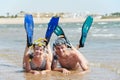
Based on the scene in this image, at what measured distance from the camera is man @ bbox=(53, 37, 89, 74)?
26.2ft

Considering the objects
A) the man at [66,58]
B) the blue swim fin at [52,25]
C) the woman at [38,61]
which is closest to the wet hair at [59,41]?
the man at [66,58]

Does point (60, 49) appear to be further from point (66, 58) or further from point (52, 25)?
point (52, 25)

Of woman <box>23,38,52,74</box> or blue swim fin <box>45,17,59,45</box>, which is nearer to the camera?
woman <box>23,38,52,74</box>

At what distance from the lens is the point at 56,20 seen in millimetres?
9023

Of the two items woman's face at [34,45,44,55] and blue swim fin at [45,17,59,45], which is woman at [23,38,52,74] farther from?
blue swim fin at [45,17,59,45]

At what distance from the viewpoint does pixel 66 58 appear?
838cm

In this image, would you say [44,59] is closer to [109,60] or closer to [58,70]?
[58,70]

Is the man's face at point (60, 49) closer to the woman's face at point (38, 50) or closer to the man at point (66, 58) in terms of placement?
the man at point (66, 58)

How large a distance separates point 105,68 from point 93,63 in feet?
2.92

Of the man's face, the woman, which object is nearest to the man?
the man's face

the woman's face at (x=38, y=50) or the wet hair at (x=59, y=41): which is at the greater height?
the wet hair at (x=59, y=41)

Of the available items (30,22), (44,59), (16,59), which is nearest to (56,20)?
(30,22)

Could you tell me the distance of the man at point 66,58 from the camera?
7984 millimetres

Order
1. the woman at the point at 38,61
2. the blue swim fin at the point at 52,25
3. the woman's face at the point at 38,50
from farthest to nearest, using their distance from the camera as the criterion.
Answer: the blue swim fin at the point at 52,25
the woman at the point at 38,61
the woman's face at the point at 38,50
